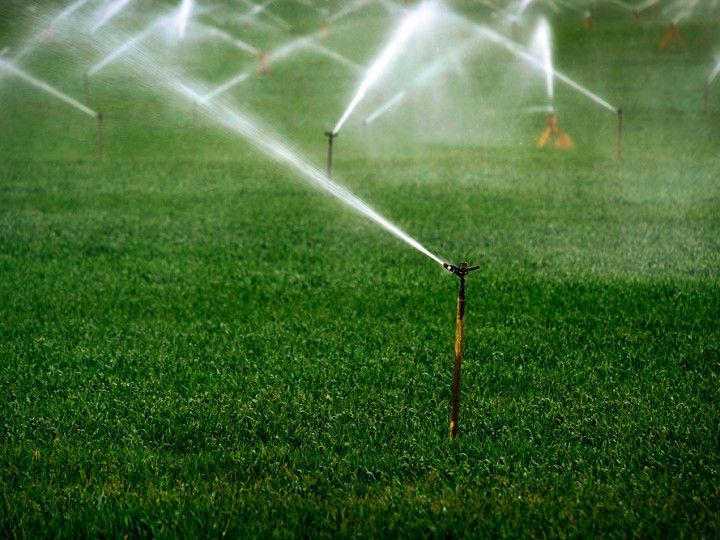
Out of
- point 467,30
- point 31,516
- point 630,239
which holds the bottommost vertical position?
point 31,516

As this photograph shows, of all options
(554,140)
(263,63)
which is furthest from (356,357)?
(263,63)

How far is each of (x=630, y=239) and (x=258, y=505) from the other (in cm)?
897

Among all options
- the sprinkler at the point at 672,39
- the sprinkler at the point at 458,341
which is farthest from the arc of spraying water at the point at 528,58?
the sprinkler at the point at 458,341

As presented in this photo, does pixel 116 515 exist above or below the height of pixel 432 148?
below

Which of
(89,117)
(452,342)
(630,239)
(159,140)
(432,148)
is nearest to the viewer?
(452,342)

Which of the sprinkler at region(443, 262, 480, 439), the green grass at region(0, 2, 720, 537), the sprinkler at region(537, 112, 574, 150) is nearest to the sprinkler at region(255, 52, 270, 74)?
the sprinkler at region(537, 112, 574, 150)

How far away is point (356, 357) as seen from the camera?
23.8 ft

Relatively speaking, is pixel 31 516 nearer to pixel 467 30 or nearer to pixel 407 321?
pixel 407 321

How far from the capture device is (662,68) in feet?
134

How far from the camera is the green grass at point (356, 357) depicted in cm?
469

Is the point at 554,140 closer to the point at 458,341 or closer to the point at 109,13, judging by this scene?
the point at 458,341

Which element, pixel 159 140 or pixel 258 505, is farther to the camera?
pixel 159 140

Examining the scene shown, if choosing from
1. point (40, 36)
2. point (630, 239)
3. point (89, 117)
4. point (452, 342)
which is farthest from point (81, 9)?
point (452, 342)

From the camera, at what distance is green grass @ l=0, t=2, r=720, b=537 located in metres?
4.69
